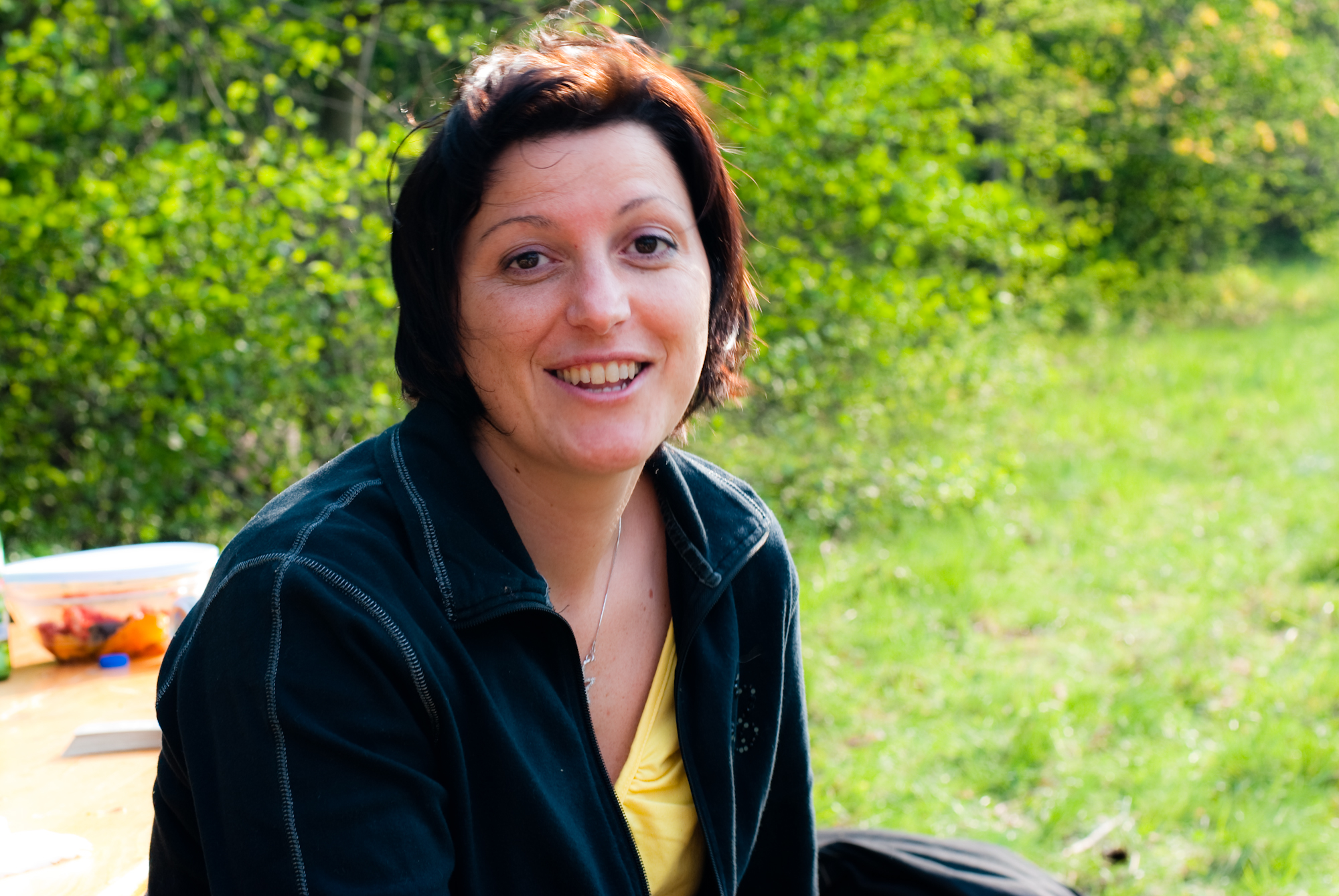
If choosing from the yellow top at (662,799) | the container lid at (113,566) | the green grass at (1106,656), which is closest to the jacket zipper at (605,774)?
the yellow top at (662,799)

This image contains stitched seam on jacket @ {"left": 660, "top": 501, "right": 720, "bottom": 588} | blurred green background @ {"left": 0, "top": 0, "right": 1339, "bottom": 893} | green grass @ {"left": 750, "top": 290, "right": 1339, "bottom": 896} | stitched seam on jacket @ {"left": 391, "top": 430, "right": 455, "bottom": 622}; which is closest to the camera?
stitched seam on jacket @ {"left": 391, "top": 430, "right": 455, "bottom": 622}

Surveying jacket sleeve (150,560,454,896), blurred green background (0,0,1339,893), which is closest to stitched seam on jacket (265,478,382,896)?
jacket sleeve (150,560,454,896)

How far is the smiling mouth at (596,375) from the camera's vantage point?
1560mm

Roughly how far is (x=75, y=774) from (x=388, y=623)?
2.19ft

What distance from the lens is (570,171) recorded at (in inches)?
59.9

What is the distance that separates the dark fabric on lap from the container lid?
Result: 4.00 ft

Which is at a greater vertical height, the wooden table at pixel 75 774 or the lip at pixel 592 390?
the lip at pixel 592 390

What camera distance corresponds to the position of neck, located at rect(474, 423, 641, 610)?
5.46 ft

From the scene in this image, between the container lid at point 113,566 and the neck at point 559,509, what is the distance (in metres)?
0.63

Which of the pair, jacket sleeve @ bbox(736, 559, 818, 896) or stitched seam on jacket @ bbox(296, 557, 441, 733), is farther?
jacket sleeve @ bbox(736, 559, 818, 896)

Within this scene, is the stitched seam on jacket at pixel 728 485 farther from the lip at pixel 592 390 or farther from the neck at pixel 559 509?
the lip at pixel 592 390

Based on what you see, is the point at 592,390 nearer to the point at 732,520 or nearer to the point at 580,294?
the point at 580,294

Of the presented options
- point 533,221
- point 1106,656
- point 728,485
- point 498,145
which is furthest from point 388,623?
point 1106,656

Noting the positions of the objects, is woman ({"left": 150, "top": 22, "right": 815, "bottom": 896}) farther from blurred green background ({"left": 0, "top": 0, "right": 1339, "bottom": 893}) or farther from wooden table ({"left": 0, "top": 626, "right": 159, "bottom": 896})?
blurred green background ({"left": 0, "top": 0, "right": 1339, "bottom": 893})
